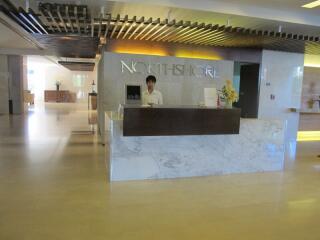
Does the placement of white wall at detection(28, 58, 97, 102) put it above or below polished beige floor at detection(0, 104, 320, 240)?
above

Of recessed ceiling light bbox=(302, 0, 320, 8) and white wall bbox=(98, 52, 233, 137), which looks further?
white wall bbox=(98, 52, 233, 137)

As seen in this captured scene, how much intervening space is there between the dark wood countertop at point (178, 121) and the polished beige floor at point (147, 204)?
860 mm

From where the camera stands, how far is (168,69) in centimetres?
768

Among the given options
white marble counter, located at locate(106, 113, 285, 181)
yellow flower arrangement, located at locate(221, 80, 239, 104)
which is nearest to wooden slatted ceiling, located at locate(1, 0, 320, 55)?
yellow flower arrangement, located at locate(221, 80, 239, 104)

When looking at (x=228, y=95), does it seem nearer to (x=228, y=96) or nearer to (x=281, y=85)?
(x=228, y=96)

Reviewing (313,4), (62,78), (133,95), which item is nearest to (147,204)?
(133,95)

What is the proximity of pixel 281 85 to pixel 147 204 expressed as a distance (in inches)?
305

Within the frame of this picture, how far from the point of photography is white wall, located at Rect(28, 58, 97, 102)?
22.5m

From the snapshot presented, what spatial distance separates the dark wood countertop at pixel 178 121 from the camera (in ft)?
13.8

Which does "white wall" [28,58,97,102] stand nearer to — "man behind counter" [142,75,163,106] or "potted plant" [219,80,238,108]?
"man behind counter" [142,75,163,106]

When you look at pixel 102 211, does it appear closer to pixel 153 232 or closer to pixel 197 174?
pixel 153 232

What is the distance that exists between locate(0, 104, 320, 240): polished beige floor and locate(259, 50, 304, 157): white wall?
398 cm

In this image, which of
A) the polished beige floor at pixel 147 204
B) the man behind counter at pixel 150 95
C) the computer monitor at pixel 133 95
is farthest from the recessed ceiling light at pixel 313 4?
the computer monitor at pixel 133 95

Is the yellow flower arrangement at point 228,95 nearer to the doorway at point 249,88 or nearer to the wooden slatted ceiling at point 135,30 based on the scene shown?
the wooden slatted ceiling at point 135,30
